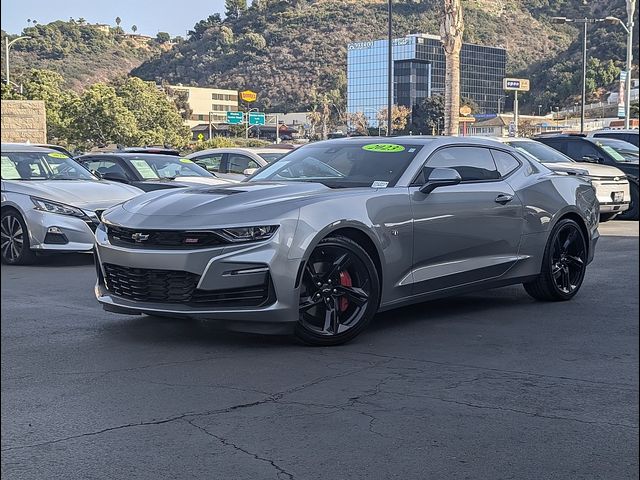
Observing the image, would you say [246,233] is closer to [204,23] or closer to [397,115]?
[204,23]

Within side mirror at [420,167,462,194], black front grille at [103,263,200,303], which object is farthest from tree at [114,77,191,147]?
black front grille at [103,263,200,303]

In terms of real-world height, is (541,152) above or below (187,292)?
above

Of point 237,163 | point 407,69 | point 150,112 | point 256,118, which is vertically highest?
point 150,112

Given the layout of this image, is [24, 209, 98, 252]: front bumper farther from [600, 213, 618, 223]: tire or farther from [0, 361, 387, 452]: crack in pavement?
[600, 213, 618, 223]: tire

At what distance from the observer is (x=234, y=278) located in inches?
199

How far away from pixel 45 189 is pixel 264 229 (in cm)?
501

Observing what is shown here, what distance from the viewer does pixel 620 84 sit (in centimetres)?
3416

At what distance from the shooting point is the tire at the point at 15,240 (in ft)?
30.2

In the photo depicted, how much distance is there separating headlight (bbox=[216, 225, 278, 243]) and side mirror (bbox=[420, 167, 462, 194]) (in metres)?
1.35

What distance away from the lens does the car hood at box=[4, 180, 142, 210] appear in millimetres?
9219

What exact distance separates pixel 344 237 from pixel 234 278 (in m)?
0.83

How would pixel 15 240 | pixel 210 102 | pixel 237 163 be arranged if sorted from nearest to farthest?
pixel 15 240 < pixel 237 163 < pixel 210 102

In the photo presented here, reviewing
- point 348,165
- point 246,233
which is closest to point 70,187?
point 348,165

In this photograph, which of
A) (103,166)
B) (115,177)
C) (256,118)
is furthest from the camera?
(256,118)
